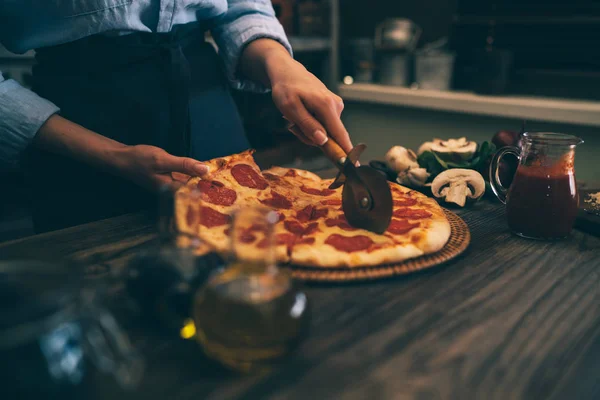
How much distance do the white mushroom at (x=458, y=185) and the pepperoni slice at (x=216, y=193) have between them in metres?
0.51

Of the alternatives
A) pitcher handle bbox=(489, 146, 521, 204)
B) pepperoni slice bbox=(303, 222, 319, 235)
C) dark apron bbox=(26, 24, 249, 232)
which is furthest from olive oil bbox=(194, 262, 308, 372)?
dark apron bbox=(26, 24, 249, 232)

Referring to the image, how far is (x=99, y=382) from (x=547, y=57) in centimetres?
295

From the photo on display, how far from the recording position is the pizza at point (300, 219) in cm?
90

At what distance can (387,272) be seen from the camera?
0.89m

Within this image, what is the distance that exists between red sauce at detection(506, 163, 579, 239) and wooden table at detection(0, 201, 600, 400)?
0.07m

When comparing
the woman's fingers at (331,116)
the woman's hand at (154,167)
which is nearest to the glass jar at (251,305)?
the woman's hand at (154,167)

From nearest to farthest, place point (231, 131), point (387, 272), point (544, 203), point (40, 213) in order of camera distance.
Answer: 1. point (387, 272)
2. point (544, 203)
3. point (40, 213)
4. point (231, 131)

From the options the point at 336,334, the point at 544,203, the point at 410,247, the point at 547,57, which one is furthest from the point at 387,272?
the point at 547,57

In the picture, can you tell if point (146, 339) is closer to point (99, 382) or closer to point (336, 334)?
point (99, 382)

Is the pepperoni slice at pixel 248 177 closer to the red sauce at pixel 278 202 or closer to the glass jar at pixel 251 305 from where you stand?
the red sauce at pixel 278 202

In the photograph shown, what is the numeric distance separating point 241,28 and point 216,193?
568 mm

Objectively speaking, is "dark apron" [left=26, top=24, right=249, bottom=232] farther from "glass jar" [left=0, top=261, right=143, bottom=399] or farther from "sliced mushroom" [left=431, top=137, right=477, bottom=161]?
"glass jar" [left=0, top=261, right=143, bottom=399]

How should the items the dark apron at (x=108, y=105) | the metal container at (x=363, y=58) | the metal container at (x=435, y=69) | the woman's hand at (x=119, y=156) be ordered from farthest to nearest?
the metal container at (x=363, y=58), the metal container at (x=435, y=69), the dark apron at (x=108, y=105), the woman's hand at (x=119, y=156)

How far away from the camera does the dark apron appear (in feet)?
4.34
